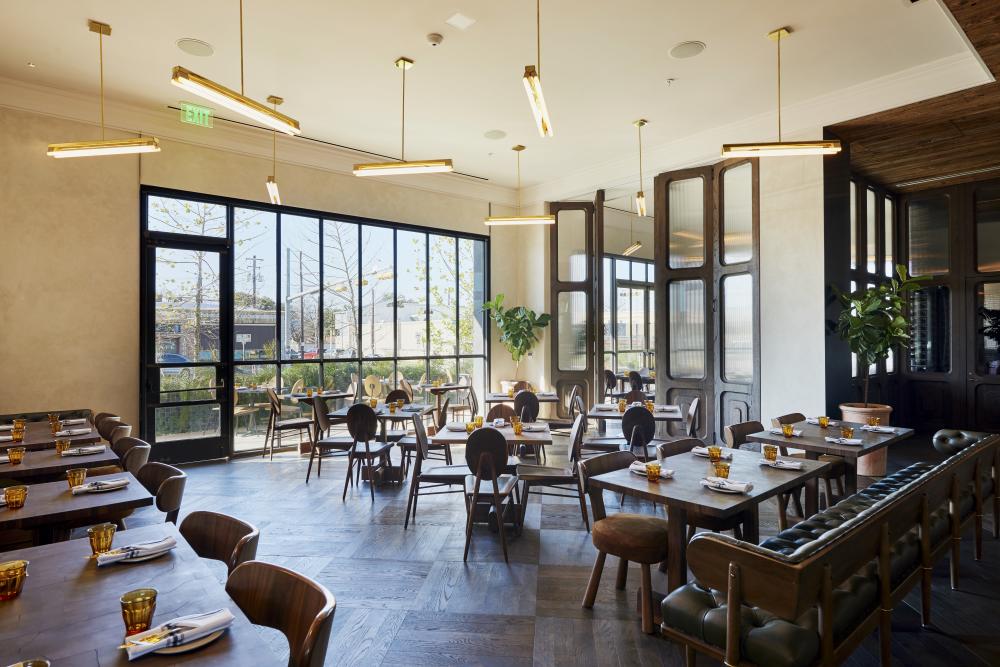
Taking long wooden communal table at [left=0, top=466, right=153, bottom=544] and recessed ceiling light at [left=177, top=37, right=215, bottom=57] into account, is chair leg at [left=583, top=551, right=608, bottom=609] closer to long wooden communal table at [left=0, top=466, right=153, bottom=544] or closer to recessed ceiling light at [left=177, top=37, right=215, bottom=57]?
long wooden communal table at [left=0, top=466, right=153, bottom=544]

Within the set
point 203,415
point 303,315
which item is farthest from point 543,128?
point 203,415

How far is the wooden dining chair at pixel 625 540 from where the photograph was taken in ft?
9.34

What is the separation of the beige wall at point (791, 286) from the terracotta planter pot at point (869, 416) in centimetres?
25

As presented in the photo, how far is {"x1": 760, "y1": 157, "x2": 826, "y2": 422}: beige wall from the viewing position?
6.06m

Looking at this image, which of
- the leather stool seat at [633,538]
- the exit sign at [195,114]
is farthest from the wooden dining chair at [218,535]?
the exit sign at [195,114]

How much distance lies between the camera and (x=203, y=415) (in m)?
6.79

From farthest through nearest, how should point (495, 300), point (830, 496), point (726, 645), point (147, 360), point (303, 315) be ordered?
point (495, 300) → point (303, 315) → point (147, 360) → point (830, 496) → point (726, 645)

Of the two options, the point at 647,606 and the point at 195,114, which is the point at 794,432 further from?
the point at 195,114

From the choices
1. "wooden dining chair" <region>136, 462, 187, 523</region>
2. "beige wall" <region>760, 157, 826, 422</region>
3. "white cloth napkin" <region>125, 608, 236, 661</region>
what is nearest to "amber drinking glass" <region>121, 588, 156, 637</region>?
"white cloth napkin" <region>125, 608, 236, 661</region>

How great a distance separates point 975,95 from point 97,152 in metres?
7.88

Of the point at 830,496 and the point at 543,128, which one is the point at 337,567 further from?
the point at 830,496

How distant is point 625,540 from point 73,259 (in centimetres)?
642

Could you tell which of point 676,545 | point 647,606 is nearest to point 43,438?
point 647,606

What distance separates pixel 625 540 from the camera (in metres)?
2.90
